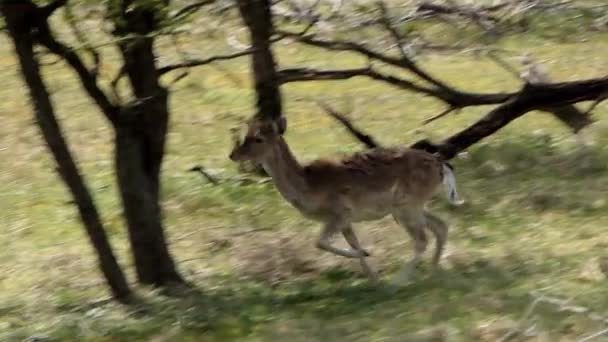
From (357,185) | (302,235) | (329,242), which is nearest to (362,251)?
(329,242)

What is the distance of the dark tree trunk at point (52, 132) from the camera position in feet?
24.0

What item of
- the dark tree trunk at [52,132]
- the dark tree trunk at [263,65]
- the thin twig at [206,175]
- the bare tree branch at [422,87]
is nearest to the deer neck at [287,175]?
the dark tree trunk at [52,132]

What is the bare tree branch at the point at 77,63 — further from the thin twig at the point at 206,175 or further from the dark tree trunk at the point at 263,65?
the thin twig at the point at 206,175

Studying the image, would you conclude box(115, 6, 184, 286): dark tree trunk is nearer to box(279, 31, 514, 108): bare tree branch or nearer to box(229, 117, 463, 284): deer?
box(229, 117, 463, 284): deer

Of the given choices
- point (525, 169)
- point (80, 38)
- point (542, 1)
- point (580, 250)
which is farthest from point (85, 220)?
point (542, 1)

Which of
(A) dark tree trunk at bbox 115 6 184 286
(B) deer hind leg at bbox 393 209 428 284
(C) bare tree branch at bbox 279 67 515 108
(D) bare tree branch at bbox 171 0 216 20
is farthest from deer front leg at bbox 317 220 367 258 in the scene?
(C) bare tree branch at bbox 279 67 515 108

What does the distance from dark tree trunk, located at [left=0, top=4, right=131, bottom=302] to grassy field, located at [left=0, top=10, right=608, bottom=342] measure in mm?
265

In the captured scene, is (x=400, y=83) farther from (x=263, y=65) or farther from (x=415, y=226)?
(x=415, y=226)

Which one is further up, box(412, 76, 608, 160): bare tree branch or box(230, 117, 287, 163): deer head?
box(230, 117, 287, 163): deer head

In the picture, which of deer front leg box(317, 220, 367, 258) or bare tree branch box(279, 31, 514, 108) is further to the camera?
bare tree branch box(279, 31, 514, 108)

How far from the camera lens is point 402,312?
726 centimetres

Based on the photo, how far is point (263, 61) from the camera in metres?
11.3

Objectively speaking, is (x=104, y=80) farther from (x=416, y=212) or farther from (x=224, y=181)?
(x=416, y=212)

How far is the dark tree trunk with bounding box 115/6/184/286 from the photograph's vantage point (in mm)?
7965
